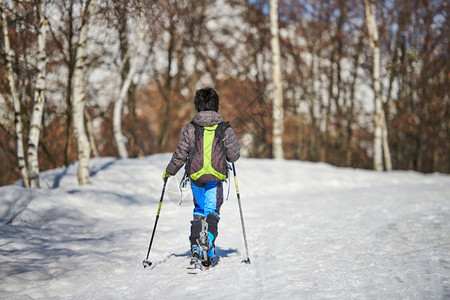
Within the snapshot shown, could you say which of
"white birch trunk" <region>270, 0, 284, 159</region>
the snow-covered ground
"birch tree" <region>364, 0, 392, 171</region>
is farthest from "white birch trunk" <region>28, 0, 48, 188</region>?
"birch tree" <region>364, 0, 392, 171</region>

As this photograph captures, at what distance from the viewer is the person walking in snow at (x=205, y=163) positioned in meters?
4.65

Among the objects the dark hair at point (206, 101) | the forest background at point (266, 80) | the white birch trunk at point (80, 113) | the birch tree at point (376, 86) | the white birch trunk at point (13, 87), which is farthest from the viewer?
the birch tree at point (376, 86)

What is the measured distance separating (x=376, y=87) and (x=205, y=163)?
54.5 feet

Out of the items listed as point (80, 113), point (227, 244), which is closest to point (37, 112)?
point (80, 113)

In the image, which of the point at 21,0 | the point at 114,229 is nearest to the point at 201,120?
the point at 114,229

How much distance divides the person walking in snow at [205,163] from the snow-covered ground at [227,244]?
37 centimetres

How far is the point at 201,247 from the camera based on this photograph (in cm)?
460

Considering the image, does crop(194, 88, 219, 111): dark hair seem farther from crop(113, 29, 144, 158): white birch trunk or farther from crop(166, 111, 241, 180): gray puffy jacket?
crop(113, 29, 144, 158): white birch trunk

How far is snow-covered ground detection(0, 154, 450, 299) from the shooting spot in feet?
12.8

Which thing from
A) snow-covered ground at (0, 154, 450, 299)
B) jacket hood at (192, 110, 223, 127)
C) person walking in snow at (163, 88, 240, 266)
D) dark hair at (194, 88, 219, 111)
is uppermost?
dark hair at (194, 88, 219, 111)

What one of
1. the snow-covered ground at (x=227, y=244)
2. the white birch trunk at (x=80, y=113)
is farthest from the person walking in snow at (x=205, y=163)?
the white birch trunk at (x=80, y=113)

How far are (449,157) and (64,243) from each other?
96.6 ft

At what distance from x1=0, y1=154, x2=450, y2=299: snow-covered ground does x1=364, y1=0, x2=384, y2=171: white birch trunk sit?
7703 millimetres

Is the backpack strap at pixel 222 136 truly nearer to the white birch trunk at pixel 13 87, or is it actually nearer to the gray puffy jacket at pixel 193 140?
the gray puffy jacket at pixel 193 140
